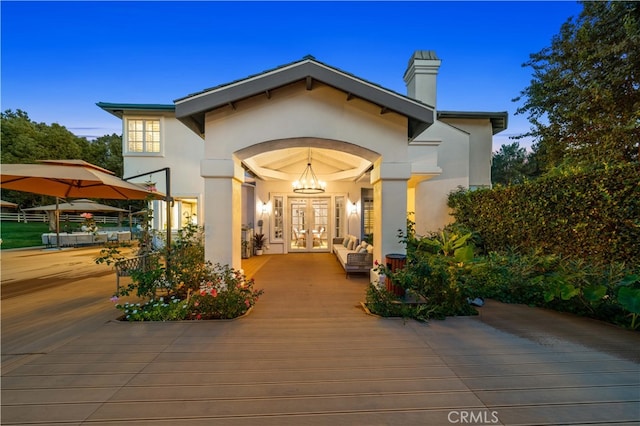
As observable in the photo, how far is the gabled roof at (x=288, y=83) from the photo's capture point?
4746mm

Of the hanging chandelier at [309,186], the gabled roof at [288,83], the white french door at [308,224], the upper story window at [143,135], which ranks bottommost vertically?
the white french door at [308,224]

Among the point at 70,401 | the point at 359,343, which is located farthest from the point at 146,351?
the point at 359,343

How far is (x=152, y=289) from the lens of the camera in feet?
14.2

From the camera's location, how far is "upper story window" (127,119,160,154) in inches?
413

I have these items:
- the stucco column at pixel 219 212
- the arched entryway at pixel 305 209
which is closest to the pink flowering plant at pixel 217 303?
the stucco column at pixel 219 212

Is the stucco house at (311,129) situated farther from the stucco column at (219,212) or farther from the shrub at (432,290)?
the shrub at (432,290)

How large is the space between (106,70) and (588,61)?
2282 centimetres

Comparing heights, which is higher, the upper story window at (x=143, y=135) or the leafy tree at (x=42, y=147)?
the leafy tree at (x=42, y=147)

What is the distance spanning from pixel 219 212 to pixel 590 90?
12734mm

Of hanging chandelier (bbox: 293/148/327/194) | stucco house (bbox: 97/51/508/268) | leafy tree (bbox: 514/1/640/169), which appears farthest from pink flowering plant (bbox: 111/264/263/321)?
leafy tree (bbox: 514/1/640/169)

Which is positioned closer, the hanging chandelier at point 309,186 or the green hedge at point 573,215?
the green hedge at point 573,215

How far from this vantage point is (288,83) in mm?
4852

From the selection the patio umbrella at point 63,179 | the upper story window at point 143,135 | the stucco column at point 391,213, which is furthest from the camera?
the upper story window at point 143,135
